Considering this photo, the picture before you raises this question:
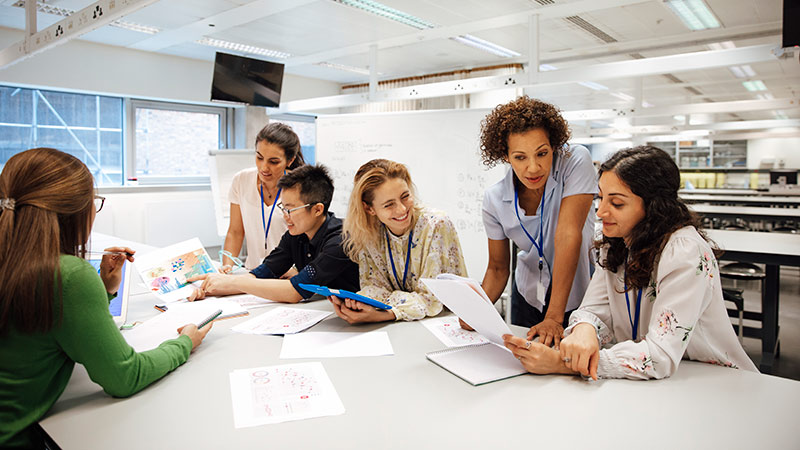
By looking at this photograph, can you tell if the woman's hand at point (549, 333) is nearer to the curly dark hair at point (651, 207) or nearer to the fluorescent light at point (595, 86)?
the curly dark hair at point (651, 207)

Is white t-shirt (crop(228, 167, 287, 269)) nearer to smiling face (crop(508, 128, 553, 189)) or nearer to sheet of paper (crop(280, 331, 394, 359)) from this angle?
sheet of paper (crop(280, 331, 394, 359))

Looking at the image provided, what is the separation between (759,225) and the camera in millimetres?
8477

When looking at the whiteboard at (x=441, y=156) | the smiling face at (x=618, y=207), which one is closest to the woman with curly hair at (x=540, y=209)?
the smiling face at (x=618, y=207)

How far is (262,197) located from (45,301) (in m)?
1.65

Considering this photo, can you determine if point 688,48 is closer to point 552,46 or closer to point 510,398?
point 552,46

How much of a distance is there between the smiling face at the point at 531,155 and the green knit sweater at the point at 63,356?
1.24m

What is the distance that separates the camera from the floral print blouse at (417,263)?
1.74 m

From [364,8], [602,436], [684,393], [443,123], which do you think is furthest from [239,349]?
[364,8]

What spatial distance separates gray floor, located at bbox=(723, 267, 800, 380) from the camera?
3.25m

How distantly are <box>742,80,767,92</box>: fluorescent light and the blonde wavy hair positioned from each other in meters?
8.61

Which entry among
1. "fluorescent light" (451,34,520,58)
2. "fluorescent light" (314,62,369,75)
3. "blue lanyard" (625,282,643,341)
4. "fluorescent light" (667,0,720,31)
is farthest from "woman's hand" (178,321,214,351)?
"fluorescent light" (314,62,369,75)

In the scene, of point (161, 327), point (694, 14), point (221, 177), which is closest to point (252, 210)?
point (161, 327)

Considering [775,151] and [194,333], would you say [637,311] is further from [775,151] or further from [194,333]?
[775,151]

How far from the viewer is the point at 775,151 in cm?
1353
